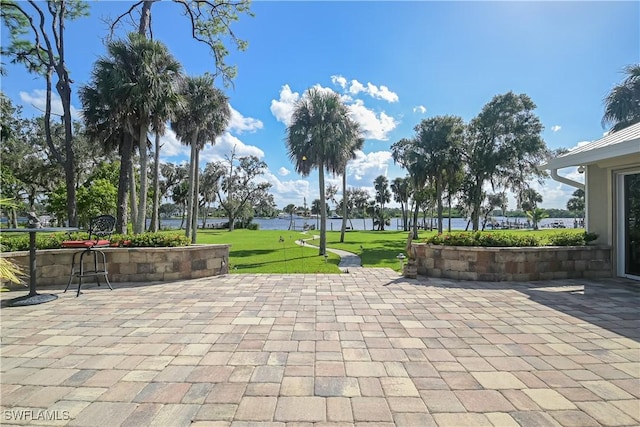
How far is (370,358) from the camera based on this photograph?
109 inches

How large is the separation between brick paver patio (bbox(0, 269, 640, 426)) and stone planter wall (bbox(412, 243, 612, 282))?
1.23 metres

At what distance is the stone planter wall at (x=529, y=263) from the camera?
20.1 feet

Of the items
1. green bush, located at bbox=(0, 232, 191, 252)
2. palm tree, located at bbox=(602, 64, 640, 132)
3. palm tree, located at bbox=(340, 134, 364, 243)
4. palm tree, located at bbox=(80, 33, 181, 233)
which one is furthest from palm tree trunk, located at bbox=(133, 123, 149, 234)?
palm tree, located at bbox=(602, 64, 640, 132)

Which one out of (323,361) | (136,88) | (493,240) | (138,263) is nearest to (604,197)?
(493,240)

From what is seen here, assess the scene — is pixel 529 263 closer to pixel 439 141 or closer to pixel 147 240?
pixel 147 240

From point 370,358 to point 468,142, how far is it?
71.5 ft

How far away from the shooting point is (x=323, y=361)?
2707 mm

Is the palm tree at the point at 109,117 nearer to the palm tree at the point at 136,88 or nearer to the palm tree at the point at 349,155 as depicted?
the palm tree at the point at 136,88

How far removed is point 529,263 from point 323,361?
5.56m

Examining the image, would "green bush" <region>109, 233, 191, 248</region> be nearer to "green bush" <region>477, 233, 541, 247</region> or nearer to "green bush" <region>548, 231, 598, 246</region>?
"green bush" <region>477, 233, 541, 247</region>

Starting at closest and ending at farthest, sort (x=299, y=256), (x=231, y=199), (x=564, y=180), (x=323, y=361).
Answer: (x=323, y=361)
(x=564, y=180)
(x=299, y=256)
(x=231, y=199)

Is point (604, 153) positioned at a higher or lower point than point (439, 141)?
lower

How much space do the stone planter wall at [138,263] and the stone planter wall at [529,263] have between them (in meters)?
5.62

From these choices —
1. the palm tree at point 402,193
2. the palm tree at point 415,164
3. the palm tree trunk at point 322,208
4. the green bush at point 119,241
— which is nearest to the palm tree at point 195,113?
the palm tree trunk at point 322,208
